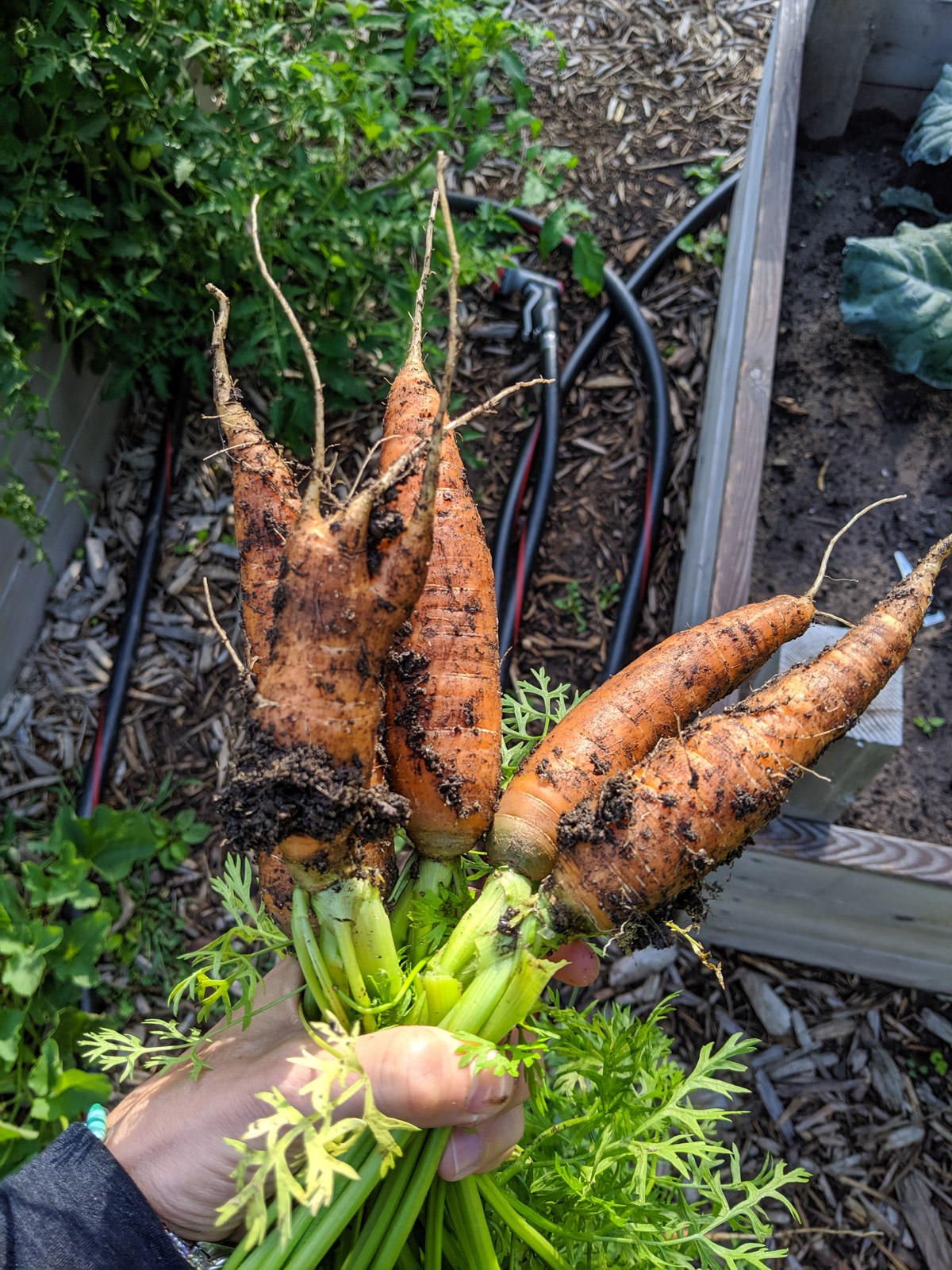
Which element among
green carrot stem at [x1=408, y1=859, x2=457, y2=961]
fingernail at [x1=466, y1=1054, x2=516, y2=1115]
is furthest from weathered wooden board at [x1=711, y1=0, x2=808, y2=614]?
fingernail at [x1=466, y1=1054, x2=516, y2=1115]

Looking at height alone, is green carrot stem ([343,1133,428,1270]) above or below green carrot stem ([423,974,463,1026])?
below

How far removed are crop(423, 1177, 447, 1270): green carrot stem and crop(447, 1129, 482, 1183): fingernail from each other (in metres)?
0.06

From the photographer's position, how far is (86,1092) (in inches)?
75.9

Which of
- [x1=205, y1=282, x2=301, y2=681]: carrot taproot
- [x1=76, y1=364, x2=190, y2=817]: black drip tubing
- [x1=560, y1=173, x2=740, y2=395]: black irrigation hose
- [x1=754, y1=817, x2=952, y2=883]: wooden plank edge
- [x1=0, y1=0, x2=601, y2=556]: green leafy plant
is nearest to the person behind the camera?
[x1=205, y1=282, x2=301, y2=681]: carrot taproot

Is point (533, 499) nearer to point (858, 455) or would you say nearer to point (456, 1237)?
point (858, 455)

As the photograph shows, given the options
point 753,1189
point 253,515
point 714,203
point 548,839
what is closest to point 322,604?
point 253,515

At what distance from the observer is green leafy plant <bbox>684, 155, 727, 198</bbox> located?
3363 mm

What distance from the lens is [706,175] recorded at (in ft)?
11.1

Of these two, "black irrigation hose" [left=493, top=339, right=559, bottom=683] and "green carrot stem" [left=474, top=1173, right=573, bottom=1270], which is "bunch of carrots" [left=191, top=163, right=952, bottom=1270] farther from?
"black irrigation hose" [left=493, top=339, right=559, bottom=683]

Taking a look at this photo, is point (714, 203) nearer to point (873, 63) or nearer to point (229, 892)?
point (873, 63)

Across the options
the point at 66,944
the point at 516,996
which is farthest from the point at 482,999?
the point at 66,944

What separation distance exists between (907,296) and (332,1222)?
2.72m

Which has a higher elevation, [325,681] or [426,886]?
[325,681]

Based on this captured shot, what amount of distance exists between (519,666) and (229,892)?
5.13 ft
